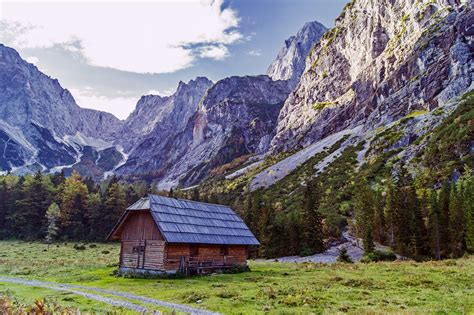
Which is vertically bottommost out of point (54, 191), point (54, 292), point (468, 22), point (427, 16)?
point (54, 292)

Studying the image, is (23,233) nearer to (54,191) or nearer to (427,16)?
(54,191)

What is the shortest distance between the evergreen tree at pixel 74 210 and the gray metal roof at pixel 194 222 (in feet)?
207

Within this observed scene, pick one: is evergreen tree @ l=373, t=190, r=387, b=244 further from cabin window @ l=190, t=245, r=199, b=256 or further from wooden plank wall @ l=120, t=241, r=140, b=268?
wooden plank wall @ l=120, t=241, r=140, b=268

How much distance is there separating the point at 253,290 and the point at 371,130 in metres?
123

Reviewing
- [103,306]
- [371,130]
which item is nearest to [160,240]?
[103,306]

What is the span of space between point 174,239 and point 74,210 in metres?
73.8

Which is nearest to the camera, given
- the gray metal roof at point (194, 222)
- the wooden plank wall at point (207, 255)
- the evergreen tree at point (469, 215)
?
the wooden plank wall at point (207, 255)

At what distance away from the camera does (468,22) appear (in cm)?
12850

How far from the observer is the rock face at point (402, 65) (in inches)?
4897

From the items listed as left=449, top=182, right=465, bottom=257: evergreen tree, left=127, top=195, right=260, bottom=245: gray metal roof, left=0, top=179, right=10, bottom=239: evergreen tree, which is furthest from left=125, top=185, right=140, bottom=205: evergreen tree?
left=449, top=182, right=465, bottom=257: evergreen tree

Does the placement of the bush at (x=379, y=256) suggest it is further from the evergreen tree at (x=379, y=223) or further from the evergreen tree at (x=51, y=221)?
the evergreen tree at (x=51, y=221)

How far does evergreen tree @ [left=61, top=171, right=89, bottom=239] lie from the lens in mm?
95594

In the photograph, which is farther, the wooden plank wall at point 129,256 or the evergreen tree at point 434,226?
the evergreen tree at point 434,226

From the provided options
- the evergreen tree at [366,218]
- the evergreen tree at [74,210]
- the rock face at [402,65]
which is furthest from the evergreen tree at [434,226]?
the evergreen tree at [74,210]
